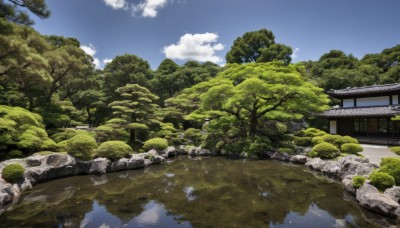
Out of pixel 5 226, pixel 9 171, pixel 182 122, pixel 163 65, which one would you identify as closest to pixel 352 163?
pixel 5 226

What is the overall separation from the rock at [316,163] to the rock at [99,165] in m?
10.5

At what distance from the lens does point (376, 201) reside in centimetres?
648

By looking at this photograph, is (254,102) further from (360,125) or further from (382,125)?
(382,125)

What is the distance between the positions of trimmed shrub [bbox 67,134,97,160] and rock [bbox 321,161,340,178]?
1127 cm

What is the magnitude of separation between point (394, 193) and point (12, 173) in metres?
12.3

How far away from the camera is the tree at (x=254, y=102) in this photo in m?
15.2

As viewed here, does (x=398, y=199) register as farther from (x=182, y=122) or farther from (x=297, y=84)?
(x=182, y=122)

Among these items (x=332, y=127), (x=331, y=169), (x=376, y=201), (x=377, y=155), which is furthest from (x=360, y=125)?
(x=376, y=201)

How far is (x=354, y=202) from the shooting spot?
7.30 meters

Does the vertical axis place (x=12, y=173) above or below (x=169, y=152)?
above

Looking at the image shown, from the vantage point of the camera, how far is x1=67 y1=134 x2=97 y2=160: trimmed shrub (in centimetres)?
1101

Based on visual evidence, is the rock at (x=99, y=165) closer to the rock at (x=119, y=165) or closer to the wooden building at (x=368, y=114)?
the rock at (x=119, y=165)

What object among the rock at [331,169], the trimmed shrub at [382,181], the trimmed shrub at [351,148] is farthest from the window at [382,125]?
the trimmed shrub at [382,181]

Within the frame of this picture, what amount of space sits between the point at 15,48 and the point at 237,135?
14508 mm
